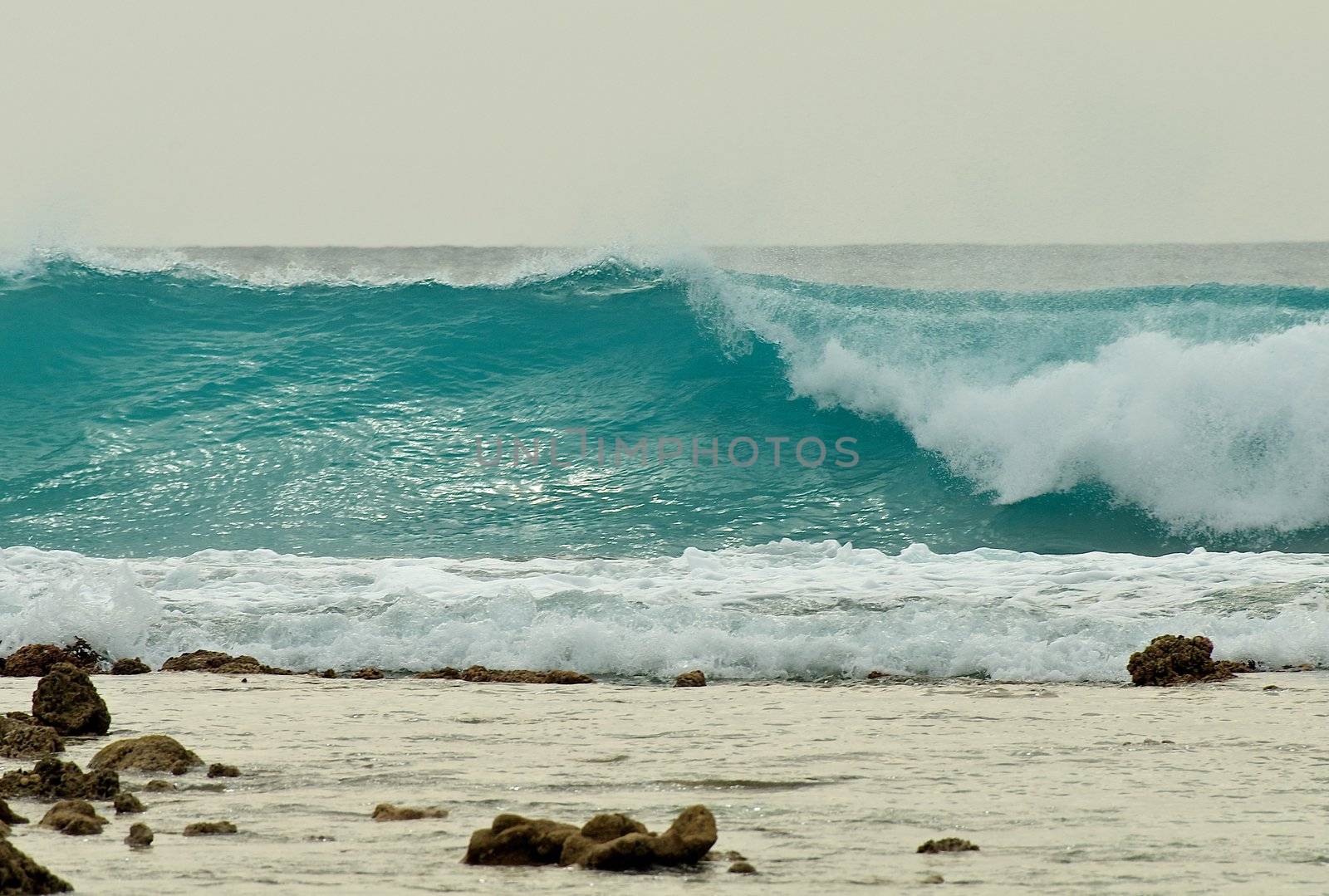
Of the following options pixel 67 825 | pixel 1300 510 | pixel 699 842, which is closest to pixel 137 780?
pixel 67 825

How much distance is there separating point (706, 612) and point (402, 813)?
3.05 meters

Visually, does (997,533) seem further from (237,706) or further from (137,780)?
(137,780)

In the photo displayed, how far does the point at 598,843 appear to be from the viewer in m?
1.93

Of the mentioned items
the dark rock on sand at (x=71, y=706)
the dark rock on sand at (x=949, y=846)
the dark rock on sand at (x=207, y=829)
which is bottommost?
the dark rock on sand at (x=71, y=706)

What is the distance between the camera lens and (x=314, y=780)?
266 cm

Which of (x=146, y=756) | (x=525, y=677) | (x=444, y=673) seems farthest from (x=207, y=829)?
(x=444, y=673)

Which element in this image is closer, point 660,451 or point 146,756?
point 146,756

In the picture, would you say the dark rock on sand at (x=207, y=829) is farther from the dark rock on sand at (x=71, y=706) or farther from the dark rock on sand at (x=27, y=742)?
the dark rock on sand at (x=71, y=706)

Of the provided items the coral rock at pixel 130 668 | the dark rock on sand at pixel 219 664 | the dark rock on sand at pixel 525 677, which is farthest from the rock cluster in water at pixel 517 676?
the coral rock at pixel 130 668

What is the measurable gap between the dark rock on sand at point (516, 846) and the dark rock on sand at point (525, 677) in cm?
248

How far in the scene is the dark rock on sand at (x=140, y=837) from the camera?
2051mm

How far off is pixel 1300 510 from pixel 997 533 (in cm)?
209

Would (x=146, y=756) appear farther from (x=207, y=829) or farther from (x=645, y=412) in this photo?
(x=645, y=412)

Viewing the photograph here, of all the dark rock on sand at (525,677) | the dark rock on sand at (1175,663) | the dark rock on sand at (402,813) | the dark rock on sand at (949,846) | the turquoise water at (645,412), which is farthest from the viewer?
the turquoise water at (645,412)
